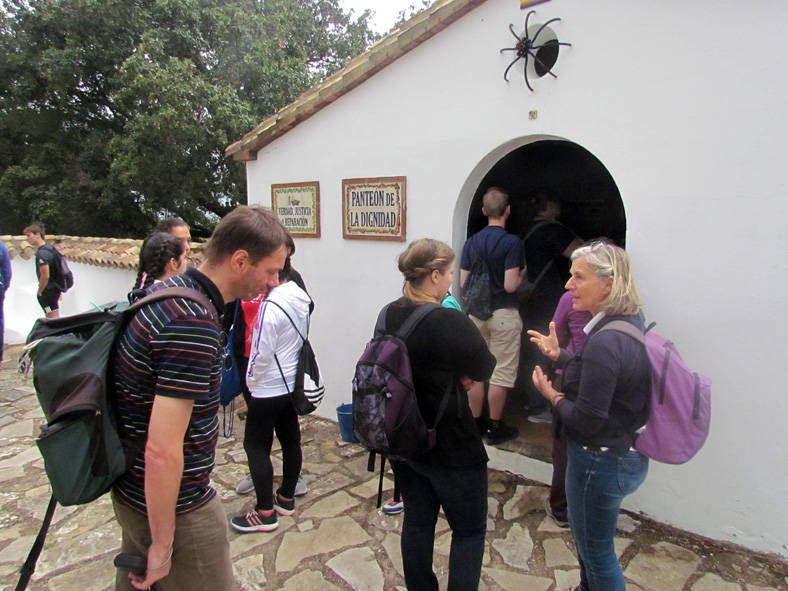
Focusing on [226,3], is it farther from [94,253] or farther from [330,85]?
[330,85]

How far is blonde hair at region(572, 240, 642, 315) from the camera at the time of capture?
2049mm

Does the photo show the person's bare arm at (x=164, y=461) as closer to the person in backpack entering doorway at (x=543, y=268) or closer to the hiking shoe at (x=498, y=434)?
the hiking shoe at (x=498, y=434)

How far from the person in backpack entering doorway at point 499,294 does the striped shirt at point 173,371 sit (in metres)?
2.51

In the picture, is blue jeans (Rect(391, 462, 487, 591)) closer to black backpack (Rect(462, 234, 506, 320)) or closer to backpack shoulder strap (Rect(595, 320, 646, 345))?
backpack shoulder strap (Rect(595, 320, 646, 345))

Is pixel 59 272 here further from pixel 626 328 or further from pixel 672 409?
pixel 672 409

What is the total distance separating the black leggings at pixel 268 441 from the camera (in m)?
2.96

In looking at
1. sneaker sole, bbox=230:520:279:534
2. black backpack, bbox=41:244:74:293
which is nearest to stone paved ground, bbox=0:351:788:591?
sneaker sole, bbox=230:520:279:534

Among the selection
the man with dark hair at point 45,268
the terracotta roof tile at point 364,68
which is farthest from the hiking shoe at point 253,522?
the man with dark hair at point 45,268

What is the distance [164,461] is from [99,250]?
791cm

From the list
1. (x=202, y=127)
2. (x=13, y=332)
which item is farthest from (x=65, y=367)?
(x=202, y=127)

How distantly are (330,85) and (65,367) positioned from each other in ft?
12.1

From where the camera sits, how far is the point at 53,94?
14.0m

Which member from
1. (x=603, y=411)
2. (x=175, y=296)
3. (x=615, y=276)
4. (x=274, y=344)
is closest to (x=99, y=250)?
(x=274, y=344)

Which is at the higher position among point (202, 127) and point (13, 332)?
point (202, 127)
